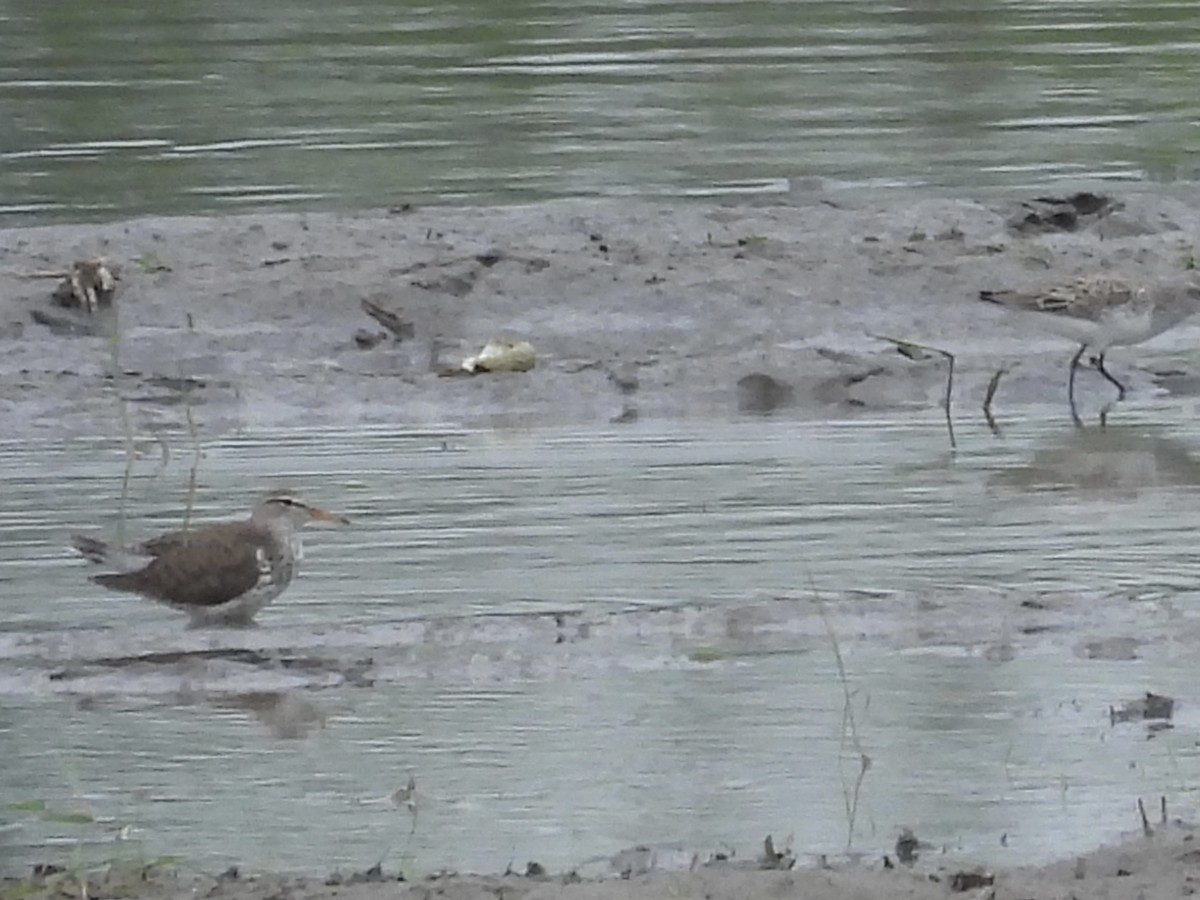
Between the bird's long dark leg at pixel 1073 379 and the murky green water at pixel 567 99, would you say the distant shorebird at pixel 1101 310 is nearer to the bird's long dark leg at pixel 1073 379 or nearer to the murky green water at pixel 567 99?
the bird's long dark leg at pixel 1073 379

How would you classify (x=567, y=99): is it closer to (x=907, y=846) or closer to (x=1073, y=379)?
(x=1073, y=379)

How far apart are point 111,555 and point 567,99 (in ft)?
32.2

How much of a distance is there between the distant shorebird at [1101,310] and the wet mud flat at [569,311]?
6.0 inches

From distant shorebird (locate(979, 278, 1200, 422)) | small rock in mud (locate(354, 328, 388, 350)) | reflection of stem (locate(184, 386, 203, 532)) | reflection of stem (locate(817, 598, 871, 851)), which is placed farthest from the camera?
small rock in mud (locate(354, 328, 388, 350))

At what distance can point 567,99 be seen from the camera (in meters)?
18.4

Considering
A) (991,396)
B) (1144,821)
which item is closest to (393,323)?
(991,396)

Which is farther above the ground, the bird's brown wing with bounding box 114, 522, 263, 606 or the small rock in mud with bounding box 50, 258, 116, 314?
the small rock in mud with bounding box 50, 258, 116, 314

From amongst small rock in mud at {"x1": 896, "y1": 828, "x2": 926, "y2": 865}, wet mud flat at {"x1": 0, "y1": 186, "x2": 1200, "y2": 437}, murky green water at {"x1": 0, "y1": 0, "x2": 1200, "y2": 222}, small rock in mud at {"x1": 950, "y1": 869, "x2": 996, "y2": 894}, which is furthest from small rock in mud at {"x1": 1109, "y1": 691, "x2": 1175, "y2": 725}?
murky green water at {"x1": 0, "y1": 0, "x2": 1200, "y2": 222}

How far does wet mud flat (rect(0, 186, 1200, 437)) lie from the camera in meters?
11.9

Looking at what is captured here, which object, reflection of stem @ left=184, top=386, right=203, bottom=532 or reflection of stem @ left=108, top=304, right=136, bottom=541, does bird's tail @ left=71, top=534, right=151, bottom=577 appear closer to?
reflection of stem @ left=184, top=386, right=203, bottom=532

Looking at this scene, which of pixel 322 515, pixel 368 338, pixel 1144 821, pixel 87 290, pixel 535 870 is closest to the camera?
pixel 535 870

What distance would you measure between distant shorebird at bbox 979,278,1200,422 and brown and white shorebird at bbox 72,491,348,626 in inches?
152

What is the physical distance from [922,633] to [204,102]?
10.8 m

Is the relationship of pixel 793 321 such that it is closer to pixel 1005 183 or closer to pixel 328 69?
pixel 1005 183
